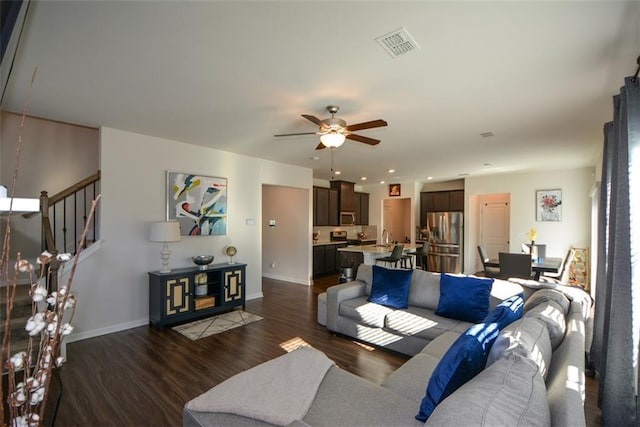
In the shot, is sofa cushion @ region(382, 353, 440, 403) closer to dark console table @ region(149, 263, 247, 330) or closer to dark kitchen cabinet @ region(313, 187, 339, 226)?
dark console table @ region(149, 263, 247, 330)

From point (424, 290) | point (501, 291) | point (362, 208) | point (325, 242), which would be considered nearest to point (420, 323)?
point (424, 290)

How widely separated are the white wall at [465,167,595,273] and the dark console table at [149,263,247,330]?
6439 millimetres

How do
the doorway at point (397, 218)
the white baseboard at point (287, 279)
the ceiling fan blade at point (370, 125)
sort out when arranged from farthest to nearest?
the doorway at point (397, 218) < the white baseboard at point (287, 279) < the ceiling fan blade at point (370, 125)

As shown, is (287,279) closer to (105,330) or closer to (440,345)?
(105,330)

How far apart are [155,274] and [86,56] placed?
2792 mm

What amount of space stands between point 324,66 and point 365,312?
102 inches

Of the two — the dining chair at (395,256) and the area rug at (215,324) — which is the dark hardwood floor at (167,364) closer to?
the area rug at (215,324)

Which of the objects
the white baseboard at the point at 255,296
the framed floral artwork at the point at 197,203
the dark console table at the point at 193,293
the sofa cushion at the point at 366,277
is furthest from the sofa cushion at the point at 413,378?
the white baseboard at the point at 255,296

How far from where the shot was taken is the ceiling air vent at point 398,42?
1.98 metres

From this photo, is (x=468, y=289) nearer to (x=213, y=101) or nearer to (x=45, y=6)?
(x=213, y=101)

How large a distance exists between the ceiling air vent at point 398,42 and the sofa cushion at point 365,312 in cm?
261

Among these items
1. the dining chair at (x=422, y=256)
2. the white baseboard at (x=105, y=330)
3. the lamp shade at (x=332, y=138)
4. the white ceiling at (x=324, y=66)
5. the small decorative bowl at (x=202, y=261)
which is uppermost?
the white ceiling at (x=324, y=66)

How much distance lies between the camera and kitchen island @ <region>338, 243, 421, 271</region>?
6.41m

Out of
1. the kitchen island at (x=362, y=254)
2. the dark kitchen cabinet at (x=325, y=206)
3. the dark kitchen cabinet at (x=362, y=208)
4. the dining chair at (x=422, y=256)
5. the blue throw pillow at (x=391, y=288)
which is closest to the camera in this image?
the blue throw pillow at (x=391, y=288)
